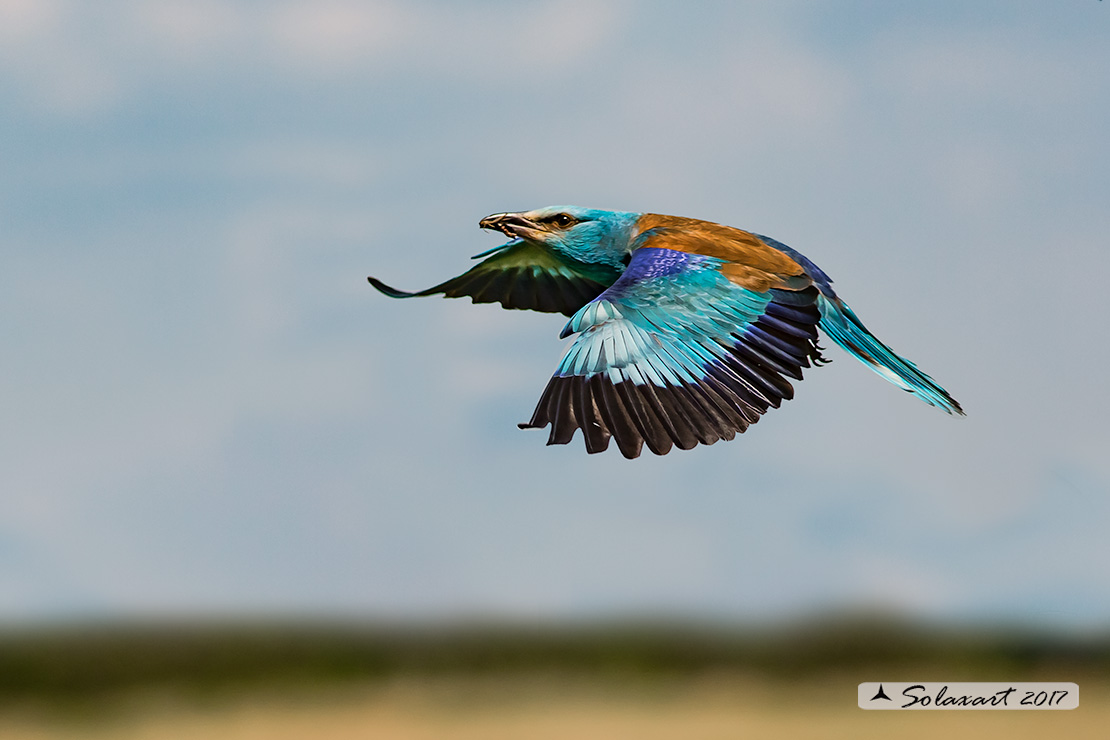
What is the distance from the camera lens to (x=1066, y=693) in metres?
6.89

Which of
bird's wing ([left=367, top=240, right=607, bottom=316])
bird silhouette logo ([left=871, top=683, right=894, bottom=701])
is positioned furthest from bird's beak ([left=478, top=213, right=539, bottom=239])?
bird silhouette logo ([left=871, top=683, right=894, bottom=701])

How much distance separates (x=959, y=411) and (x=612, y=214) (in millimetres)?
2099

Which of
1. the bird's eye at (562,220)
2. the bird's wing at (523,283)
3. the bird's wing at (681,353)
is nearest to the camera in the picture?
the bird's wing at (681,353)

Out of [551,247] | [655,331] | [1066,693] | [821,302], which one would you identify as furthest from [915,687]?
[551,247]

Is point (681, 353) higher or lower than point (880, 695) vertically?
higher

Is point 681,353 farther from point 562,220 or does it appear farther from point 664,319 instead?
point 562,220

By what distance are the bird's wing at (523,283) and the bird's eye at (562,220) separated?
256 millimetres

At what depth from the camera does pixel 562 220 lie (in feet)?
21.8

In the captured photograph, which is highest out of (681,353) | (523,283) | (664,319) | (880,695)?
(523,283)

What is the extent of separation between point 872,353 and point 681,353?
1410 millimetres

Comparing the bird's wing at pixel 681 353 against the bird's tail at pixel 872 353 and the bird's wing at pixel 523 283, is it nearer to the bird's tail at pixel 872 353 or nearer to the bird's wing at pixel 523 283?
the bird's tail at pixel 872 353

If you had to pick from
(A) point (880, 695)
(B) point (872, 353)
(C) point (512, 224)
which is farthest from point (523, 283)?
(A) point (880, 695)

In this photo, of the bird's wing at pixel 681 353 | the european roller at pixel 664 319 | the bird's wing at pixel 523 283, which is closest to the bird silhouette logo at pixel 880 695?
the european roller at pixel 664 319

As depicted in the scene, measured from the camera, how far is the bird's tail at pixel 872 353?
6.13m
